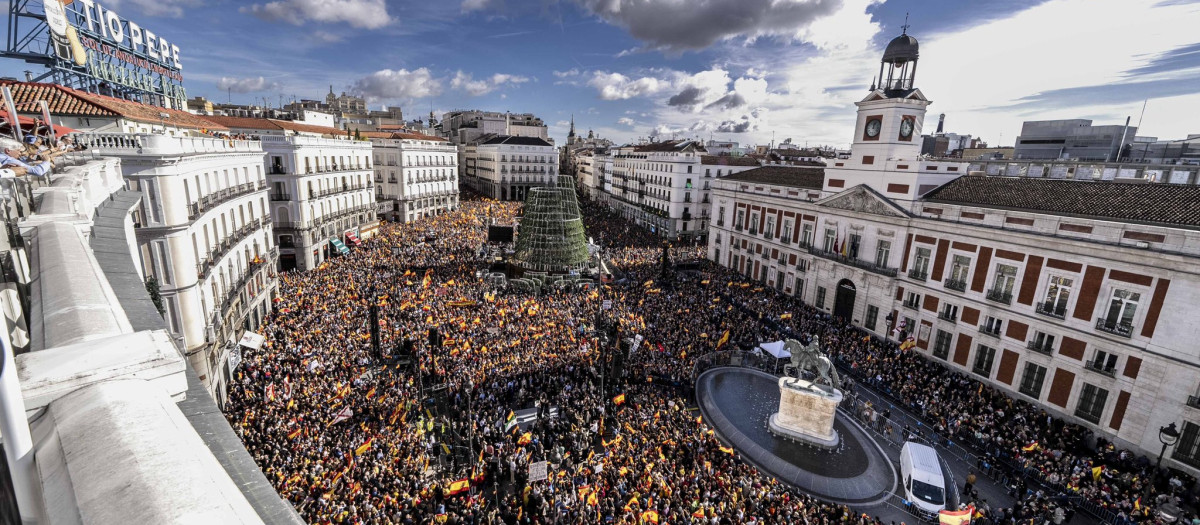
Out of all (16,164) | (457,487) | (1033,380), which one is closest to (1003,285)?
(1033,380)

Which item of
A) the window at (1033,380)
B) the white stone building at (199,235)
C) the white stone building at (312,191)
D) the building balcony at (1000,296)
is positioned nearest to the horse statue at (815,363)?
the window at (1033,380)

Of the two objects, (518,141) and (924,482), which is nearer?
(924,482)

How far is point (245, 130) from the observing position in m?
51.8

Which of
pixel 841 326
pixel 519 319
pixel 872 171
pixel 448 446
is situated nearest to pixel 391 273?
pixel 519 319

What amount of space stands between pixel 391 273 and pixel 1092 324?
42654mm

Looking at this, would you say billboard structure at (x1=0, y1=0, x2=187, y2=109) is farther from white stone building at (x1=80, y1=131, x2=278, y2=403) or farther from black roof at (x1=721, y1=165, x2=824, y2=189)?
black roof at (x1=721, y1=165, x2=824, y2=189)

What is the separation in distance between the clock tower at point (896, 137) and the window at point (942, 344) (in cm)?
881

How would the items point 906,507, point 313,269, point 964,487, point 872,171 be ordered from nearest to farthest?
point 906,507
point 964,487
point 872,171
point 313,269

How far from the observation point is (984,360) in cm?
2888

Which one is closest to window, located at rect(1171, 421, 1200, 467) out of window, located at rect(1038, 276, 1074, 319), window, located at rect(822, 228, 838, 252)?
window, located at rect(1038, 276, 1074, 319)

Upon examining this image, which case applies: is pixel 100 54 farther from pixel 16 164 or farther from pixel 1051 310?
pixel 1051 310

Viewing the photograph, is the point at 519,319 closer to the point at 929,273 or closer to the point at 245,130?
the point at 929,273

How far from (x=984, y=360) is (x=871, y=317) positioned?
24.6 feet

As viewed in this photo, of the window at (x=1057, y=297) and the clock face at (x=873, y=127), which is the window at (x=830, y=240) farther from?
the window at (x=1057, y=297)
